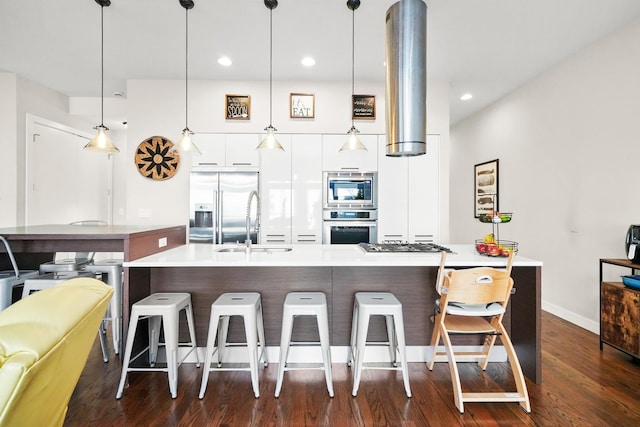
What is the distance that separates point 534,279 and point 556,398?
2.40 ft

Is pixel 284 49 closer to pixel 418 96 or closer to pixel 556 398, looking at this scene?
pixel 418 96

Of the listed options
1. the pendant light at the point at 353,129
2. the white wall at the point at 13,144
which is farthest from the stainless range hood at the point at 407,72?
the white wall at the point at 13,144

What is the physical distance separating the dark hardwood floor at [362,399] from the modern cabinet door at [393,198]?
1.84m

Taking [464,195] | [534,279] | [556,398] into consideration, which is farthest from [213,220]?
[464,195]

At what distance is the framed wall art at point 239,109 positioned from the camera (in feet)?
13.3

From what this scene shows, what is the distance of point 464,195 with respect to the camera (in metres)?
5.78

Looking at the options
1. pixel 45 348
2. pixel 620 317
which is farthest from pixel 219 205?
pixel 620 317

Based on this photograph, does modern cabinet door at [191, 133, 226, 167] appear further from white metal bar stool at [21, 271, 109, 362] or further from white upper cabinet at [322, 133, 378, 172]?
white metal bar stool at [21, 271, 109, 362]

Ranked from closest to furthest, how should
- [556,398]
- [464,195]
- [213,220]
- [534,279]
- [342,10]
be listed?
[556,398] < [534,279] < [342,10] < [213,220] < [464,195]

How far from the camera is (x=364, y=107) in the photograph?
161 inches

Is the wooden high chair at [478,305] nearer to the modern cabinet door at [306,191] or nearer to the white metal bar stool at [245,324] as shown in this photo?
the white metal bar stool at [245,324]

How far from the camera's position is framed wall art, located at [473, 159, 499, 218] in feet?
15.7

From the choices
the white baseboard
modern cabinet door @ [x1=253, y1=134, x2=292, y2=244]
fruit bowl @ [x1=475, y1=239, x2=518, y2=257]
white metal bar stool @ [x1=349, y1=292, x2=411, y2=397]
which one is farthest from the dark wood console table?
modern cabinet door @ [x1=253, y1=134, x2=292, y2=244]

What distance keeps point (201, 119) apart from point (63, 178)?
2.60 metres
